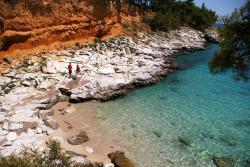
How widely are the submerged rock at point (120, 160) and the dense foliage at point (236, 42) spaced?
1250 cm

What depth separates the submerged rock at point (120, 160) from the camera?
16.4 metres

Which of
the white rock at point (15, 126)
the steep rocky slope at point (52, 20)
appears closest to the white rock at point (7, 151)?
the white rock at point (15, 126)

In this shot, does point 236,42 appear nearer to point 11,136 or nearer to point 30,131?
point 30,131

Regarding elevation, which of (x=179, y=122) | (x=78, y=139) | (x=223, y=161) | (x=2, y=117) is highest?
(x=2, y=117)

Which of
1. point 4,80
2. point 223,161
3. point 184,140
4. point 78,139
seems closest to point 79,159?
point 78,139

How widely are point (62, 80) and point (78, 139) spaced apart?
10605mm

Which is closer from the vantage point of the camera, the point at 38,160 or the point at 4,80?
the point at 38,160

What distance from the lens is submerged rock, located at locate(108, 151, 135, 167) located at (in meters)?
16.4

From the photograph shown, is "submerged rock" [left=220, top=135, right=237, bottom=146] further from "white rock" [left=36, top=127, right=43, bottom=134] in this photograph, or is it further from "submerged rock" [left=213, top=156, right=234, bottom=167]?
"white rock" [left=36, top=127, right=43, bottom=134]

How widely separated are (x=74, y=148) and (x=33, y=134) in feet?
11.0

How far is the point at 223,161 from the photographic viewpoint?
17781 mm

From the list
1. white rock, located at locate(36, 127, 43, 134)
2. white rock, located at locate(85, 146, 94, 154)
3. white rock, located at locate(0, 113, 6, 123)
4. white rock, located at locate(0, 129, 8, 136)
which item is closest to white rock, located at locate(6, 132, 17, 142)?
white rock, located at locate(0, 129, 8, 136)

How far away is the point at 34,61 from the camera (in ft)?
101

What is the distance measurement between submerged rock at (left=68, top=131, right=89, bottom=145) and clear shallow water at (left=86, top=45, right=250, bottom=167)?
1869 mm
